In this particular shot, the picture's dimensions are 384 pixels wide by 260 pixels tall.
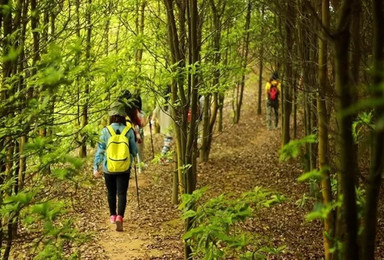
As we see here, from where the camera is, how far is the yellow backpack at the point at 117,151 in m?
7.17

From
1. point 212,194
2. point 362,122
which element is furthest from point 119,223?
point 362,122

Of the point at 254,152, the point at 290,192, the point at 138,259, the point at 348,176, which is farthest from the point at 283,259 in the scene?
the point at 254,152

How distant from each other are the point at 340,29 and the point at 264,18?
42.9 feet

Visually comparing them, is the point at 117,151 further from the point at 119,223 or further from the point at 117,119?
the point at 119,223

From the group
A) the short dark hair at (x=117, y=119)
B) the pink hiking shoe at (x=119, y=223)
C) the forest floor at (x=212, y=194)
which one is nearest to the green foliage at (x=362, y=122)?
the forest floor at (x=212, y=194)

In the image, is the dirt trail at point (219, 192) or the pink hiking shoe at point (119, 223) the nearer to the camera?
the dirt trail at point (219, 192)

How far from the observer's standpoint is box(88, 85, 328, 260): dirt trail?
7082 millimetres

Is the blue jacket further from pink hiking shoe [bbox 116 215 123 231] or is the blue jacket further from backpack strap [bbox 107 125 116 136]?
pink hiking shoe [bbox 116 215 123 231]

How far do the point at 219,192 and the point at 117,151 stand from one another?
3813 mm

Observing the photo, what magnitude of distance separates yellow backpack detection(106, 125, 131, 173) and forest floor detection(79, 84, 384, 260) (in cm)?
118

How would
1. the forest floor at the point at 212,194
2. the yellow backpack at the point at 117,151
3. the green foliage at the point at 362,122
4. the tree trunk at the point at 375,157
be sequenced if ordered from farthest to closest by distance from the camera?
the yellow backpack at the point at 117,151, the forest floor at the point at 212,194, the green foliage at the point at 362,122, the tree trunk at the point at 375,157

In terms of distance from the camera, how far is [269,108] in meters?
18.3

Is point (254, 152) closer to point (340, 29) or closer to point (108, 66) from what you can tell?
point (108, 66)

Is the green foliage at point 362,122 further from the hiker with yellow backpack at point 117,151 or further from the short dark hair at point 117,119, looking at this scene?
the short dark hair at point 117,119
